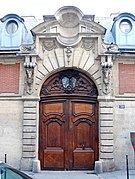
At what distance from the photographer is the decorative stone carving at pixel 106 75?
11.2 m

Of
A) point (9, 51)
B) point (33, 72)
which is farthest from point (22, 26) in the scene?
point (33, 72)

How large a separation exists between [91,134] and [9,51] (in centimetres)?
476

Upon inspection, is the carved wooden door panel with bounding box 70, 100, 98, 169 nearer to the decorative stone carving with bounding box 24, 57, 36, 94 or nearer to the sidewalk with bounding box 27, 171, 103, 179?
the sidewalk with bounding box 27, 171, 103, 179

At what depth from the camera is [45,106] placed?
1169 centimetres

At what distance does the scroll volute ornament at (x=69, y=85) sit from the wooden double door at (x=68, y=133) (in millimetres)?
291

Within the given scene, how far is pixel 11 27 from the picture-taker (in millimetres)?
13000

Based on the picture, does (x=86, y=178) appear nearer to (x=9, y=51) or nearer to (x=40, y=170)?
(x=40, y=170)

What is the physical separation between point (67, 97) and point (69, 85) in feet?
1.65

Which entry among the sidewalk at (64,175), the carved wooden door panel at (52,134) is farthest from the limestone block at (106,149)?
the carved wooden door panel at (52,134)

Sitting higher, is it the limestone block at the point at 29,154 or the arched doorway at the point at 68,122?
the arched doorway at the point at 68,122

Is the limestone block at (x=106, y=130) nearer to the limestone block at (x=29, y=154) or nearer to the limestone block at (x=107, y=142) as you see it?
the limestone block at (x=107, y=142)

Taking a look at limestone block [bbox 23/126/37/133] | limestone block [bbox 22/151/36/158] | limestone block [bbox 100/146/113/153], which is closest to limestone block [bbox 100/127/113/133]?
limestone block [bbox 100/146/113/153]

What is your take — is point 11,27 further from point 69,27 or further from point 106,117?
point 106,117

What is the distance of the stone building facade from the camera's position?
36.7 ft
